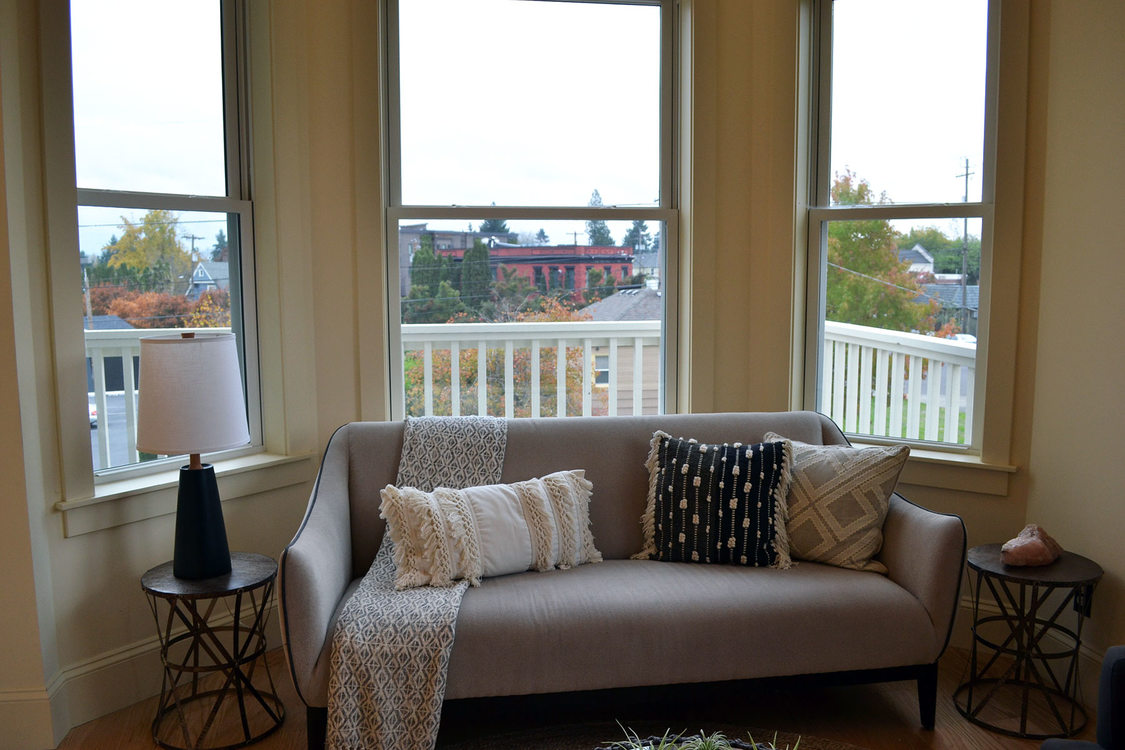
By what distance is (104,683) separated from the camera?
2.71 metres

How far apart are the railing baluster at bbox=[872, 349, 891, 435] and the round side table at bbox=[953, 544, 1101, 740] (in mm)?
691

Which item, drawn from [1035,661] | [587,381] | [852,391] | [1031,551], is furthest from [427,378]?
[1035,661]

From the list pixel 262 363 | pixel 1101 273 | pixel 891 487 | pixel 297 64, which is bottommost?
pixel 891 487

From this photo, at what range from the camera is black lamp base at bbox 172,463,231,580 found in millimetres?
2570

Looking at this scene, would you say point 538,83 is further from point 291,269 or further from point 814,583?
point 814,583

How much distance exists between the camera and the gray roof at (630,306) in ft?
11.5

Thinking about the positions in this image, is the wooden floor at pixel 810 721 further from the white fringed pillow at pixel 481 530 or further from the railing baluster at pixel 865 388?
the railing baluster at pixel 865 388

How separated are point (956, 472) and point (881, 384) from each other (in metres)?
0.43

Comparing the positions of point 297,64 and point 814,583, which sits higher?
point 297,64

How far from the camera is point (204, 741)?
2.57 m

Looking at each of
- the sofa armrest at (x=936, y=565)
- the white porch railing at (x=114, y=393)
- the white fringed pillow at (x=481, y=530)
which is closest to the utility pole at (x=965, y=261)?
the sofa armrest at (x=936, y=565)

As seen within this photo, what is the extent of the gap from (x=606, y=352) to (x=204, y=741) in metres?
1.90

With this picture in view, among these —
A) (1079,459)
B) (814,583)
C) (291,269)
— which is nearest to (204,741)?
(291,269)

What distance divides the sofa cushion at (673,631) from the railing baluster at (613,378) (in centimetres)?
103
